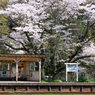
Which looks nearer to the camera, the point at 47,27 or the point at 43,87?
the point at 43,87

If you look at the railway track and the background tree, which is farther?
the background tree

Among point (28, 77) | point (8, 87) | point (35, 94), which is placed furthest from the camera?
point (28, 77)

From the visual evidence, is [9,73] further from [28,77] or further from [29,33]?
[29,33]

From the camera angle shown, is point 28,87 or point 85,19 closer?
point 28,87

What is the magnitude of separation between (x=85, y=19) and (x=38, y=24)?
530cm

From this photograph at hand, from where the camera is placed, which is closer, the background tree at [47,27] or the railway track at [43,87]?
the railway track at [43,87]

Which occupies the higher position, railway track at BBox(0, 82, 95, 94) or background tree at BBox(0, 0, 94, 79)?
background tree at BBox(0, 0, 94, 79)

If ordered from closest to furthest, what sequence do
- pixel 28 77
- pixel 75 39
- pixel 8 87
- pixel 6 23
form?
pixel 8 87
pixel 28 77
pixel 6 23
pixel 75 39

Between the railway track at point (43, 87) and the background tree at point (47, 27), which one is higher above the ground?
the background tree at point (47, 27)

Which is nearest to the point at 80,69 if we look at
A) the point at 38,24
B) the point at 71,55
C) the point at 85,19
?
the point at 71,55

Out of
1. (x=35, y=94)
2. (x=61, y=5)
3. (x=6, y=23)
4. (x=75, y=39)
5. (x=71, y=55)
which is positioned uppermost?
(x=61, y=5)

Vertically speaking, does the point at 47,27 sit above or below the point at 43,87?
above

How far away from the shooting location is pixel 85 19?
71.7 ft

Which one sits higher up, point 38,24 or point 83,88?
point 38,24
